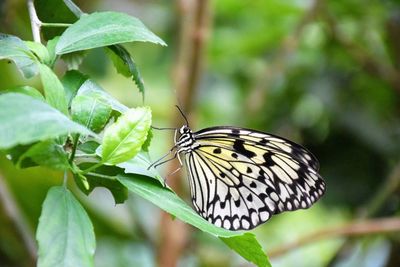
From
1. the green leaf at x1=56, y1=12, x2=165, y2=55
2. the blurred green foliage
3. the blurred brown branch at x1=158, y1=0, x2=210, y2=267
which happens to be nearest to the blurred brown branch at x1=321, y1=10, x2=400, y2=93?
the blurred green foliage

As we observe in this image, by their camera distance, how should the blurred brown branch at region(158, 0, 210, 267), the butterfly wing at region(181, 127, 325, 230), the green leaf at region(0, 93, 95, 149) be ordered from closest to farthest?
the green leaf at region(0, 93, 95, 149) < the butterfly wing at region(181, 127, 325, 230) < the blurred brown branch at region(158, 0, 210, 267)

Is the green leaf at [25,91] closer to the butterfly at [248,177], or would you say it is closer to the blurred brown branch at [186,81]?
the butterfly at [248,177]

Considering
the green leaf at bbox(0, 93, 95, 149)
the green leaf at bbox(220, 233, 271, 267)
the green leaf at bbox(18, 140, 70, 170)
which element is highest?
the green leaf at bbox(0, 93, 95, 149)

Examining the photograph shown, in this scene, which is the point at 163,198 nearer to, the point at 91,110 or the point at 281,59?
the point at 91,110

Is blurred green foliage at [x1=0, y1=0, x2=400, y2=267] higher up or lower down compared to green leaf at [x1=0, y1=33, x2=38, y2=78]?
lower down

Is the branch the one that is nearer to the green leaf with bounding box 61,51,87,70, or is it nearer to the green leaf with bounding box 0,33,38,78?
the green leaf with bounding box 61,51,87,70

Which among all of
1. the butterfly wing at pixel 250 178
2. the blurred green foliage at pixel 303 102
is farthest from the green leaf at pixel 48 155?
the blurred green foliage at pixel 303 102

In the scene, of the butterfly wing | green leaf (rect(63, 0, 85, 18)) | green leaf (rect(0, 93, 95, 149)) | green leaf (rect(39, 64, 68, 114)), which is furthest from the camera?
the butterfly wing

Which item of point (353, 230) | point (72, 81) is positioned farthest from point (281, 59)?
point (72, 81)
